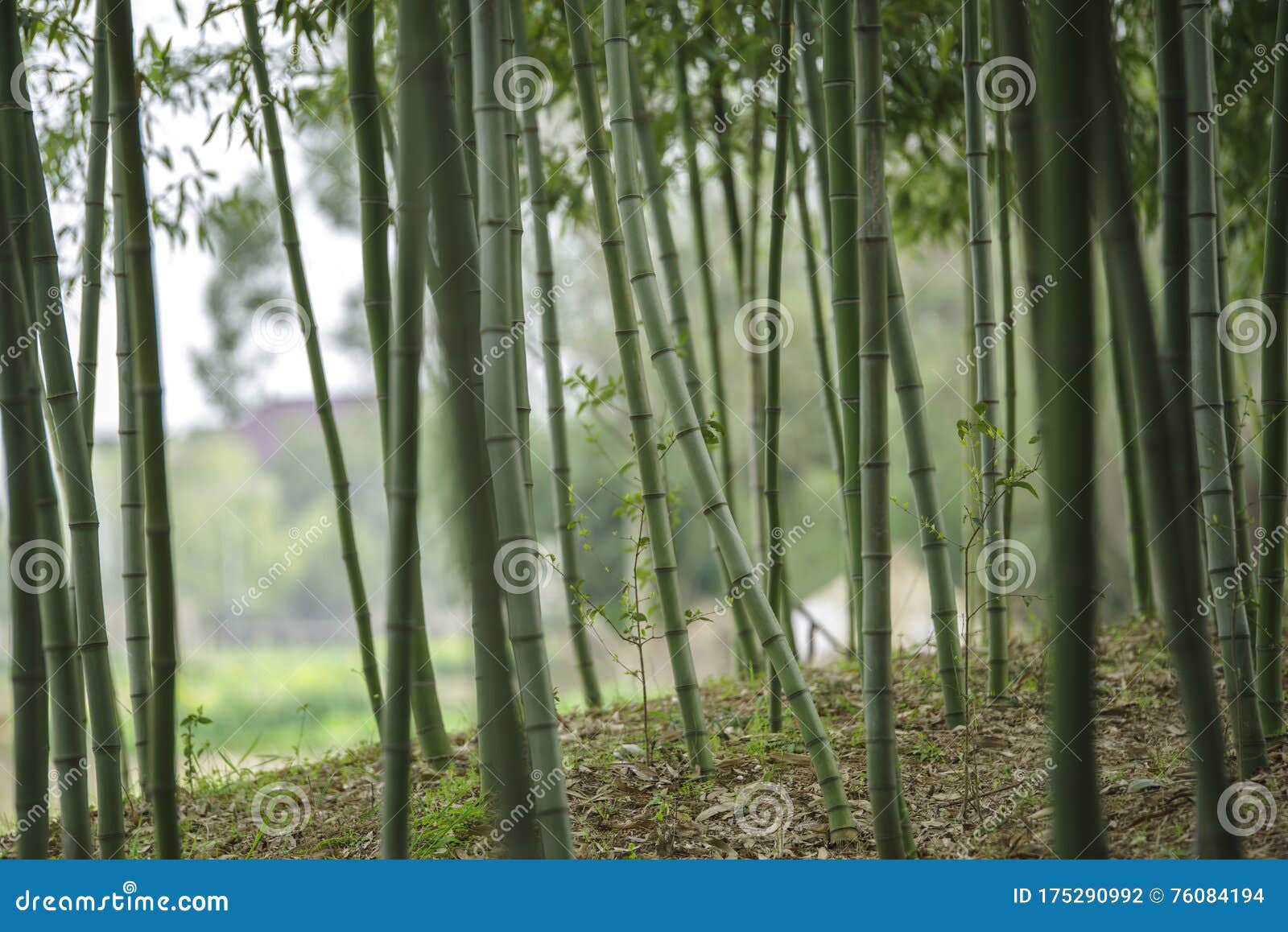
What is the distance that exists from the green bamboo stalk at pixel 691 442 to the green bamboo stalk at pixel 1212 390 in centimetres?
71

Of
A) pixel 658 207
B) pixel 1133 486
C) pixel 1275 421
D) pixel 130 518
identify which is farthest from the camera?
pixel 1133 486

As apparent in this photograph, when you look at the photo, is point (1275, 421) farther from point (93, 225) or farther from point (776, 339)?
Answer: point (93, 225)

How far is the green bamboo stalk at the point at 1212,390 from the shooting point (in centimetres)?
162

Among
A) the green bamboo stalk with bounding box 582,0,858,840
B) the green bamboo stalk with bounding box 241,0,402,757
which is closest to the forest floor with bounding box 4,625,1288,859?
the green bamboo stalk with bounding box 582,0,858,840

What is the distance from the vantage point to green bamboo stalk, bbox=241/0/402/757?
7.55 feet

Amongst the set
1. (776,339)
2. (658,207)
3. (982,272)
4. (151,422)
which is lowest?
(151,422)

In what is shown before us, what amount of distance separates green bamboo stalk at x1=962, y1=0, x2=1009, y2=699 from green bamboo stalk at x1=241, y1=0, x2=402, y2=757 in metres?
1.43

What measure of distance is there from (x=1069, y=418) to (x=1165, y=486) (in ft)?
0.62

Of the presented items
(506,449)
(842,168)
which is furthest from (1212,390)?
(506,449)

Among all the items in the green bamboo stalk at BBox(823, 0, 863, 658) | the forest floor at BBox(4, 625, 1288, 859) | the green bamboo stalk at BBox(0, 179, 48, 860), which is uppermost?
the green bamboo stalk at BBox(823, 0, 863, 658)

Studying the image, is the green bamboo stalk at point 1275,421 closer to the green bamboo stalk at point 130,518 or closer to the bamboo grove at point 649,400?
the bamboo grove at point 649,400

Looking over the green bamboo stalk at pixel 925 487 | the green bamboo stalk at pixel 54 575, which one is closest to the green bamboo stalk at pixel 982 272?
the green bamboo stalk at pixel 925 487

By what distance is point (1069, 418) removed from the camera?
1.07 metres

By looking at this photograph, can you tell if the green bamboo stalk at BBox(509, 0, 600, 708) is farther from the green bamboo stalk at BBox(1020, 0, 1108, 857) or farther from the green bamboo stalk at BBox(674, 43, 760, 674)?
the green bamboo stalk at BBox(1020, 0, 1108, 857)
